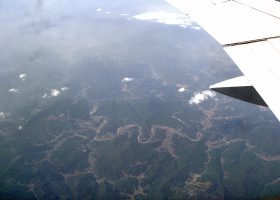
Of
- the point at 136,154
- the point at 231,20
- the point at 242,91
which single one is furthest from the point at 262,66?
the point at 136,154

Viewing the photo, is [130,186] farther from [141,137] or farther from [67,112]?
[67,112]

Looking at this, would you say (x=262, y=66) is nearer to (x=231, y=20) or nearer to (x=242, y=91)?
(x=242, y=91)

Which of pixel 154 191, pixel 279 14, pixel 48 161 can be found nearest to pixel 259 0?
pixel 279 14

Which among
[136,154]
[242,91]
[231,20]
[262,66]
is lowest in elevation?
[136,154]

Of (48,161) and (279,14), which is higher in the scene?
(279,14)

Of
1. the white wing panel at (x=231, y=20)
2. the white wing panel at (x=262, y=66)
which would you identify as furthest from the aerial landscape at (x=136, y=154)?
the white wing panel at (x=262, y=66)

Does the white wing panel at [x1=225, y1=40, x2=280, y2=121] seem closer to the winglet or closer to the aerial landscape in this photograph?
the winglet

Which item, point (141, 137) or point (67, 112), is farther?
point (67, 112)

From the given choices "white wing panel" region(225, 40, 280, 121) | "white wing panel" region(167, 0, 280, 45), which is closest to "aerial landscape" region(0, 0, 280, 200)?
"white wing panel" region(167, 0, 280, 45)
